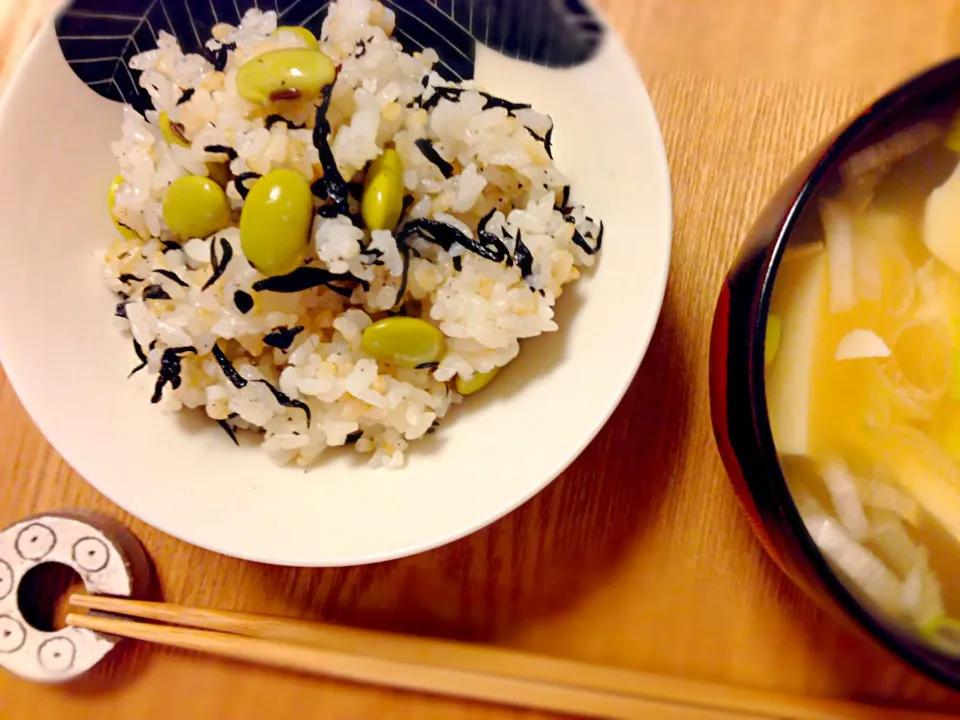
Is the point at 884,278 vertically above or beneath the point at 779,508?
above

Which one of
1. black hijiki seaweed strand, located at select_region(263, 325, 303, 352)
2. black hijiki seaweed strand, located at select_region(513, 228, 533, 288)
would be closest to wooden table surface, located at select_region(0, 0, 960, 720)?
black hijiki seaweed strand, located at select_region(513, 228, 533, 288)

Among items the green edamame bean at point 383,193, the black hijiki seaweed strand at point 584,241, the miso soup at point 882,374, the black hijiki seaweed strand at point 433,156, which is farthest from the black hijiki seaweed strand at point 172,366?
the miso soup at point 882,374

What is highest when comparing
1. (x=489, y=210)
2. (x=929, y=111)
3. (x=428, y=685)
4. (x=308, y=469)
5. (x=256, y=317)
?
(x=929, y=111)

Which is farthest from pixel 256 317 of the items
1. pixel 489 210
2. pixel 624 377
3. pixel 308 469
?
pixel 624 377

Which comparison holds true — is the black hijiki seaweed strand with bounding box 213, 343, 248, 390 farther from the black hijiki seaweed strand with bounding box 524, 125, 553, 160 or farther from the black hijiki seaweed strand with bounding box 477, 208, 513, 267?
the black hijiki seaweed strand with bounding box 524, 125, 553, 160

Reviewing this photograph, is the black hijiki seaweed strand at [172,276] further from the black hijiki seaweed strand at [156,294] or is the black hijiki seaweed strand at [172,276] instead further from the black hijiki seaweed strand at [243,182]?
the black hijiki seaweed strand at [243,182]

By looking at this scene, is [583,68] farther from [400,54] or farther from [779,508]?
[779,508]

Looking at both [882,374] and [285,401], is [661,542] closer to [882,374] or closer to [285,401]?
[882,374]
